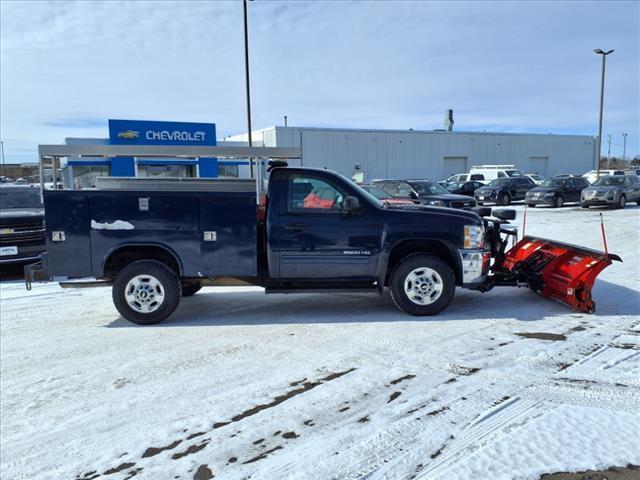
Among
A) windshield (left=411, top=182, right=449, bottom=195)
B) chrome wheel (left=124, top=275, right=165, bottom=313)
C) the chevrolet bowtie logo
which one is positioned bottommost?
chrome wheel (left=124, top=275, right=165, bottom=313)

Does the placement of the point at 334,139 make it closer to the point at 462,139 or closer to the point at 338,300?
the point at 462,139

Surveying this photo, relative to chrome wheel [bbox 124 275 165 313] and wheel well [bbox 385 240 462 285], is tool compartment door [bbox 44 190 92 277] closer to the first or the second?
chrome wheel [bbox 124 275 165 313]

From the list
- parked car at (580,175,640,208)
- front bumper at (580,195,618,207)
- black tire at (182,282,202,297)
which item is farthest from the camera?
parked car at (580,175,640,208)

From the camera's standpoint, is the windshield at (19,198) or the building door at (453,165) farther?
the building door at (453,165)

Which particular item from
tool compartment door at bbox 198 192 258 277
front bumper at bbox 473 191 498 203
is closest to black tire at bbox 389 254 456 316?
tool compartment door at bbox 198 192 258 277

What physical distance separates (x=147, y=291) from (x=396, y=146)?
135ft

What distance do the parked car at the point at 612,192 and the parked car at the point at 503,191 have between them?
16.2 ft

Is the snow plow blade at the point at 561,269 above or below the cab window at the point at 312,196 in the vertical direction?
below

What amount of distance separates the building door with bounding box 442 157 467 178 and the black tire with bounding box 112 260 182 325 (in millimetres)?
44782

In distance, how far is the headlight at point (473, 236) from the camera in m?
6.47

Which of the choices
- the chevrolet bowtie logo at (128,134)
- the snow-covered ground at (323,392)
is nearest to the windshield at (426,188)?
the snow-covered ground at (323,392)

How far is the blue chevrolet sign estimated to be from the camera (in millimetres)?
26859

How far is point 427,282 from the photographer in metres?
6.41

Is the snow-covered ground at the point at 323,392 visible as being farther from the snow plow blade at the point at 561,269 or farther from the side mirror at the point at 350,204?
the side mirror at the point at 350,204
